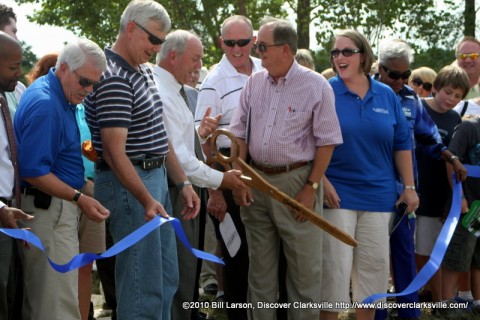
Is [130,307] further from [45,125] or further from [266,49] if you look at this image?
[266,49]

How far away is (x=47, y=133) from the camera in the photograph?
439 cm

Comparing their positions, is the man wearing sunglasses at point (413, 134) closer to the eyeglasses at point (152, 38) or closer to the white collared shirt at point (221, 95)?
the white collared shirt at point (221, 95)

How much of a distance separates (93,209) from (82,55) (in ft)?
2.74

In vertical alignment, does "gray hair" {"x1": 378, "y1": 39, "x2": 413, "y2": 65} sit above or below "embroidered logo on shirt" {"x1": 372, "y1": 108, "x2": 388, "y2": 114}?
above

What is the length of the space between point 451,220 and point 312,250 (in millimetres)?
1567

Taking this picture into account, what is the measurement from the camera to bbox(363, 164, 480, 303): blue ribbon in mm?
5952

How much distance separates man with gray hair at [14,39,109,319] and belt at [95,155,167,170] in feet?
0.38

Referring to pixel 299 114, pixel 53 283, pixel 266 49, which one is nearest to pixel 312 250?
pixel 299 114

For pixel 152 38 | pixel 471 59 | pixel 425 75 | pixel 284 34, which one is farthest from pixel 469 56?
pixel 152 38

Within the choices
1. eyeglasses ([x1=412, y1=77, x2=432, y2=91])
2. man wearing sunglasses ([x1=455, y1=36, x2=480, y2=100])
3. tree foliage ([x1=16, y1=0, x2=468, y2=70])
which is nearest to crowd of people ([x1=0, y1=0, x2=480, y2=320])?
man wearing sunglasses ([x1=455, y1=36, x2=480, y2=100])

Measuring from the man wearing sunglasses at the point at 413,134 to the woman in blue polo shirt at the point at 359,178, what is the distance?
0.41m

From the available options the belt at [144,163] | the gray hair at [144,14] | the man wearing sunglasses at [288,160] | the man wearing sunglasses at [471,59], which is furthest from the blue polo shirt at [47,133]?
the man wearing sunglasses at [471,59]

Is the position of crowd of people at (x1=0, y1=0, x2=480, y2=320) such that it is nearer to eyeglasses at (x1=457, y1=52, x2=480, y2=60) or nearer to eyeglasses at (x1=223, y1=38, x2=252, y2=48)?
eyeglasses at (x1=223, y1=38, x2=252, y2=48)

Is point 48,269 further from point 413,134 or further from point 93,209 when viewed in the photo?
point 413,134
